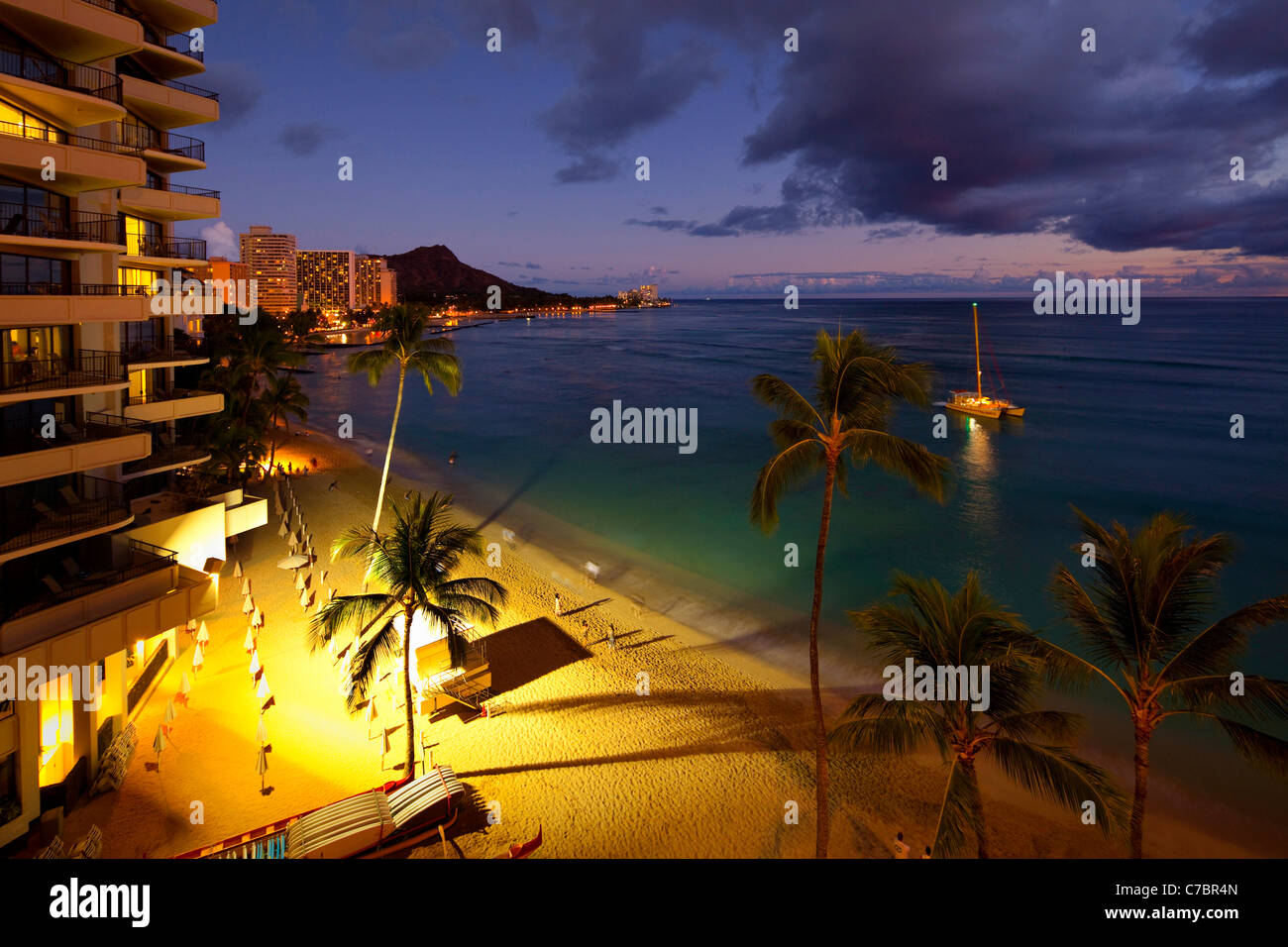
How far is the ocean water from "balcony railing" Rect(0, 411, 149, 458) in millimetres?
19277

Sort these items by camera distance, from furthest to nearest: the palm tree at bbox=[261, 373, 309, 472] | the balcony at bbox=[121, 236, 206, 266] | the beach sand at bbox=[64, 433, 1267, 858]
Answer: the palm tree at bbox=[261, 373, 309, 472]
the balcony at bbox=[121, 236, 206, 266]
the beach sand at bbox=[64, 433, 1267, 858]

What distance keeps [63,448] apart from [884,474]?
4538 centimetres

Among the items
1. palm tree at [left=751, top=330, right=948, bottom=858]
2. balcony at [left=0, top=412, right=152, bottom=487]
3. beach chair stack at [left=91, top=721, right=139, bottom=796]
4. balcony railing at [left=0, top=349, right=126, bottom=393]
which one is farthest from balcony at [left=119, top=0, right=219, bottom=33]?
palm tree at [left=751, top=330, right=948, bottom=858]

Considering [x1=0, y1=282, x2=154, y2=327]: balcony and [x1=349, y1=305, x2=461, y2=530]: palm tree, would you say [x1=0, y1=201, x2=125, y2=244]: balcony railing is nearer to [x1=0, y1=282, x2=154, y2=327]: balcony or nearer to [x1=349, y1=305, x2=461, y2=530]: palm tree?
[x1=0, y1=282, x2=154, y2=327]: balcony

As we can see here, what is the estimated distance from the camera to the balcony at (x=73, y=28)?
12.1 meters

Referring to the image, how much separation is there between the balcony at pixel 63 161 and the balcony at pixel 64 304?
6.09 ft

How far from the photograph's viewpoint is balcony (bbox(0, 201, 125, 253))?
1217 cm

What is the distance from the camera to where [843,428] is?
41.3 feet

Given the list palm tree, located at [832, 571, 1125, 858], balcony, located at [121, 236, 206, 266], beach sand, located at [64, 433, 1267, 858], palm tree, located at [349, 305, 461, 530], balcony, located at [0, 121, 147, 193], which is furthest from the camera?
palm tree, located at [349, 305, 461, 530]

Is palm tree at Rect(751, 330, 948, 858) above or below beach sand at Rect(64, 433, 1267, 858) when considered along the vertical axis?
above

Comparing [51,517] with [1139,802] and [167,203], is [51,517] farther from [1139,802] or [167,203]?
[1139,802]

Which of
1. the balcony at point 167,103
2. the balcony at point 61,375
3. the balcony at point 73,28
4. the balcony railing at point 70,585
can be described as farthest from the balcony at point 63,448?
the balcony at point 167,103

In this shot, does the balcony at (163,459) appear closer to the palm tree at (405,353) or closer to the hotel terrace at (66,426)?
the hotel terrace at (66,426)

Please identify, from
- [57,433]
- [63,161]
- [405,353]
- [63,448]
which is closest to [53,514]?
[63,448]
